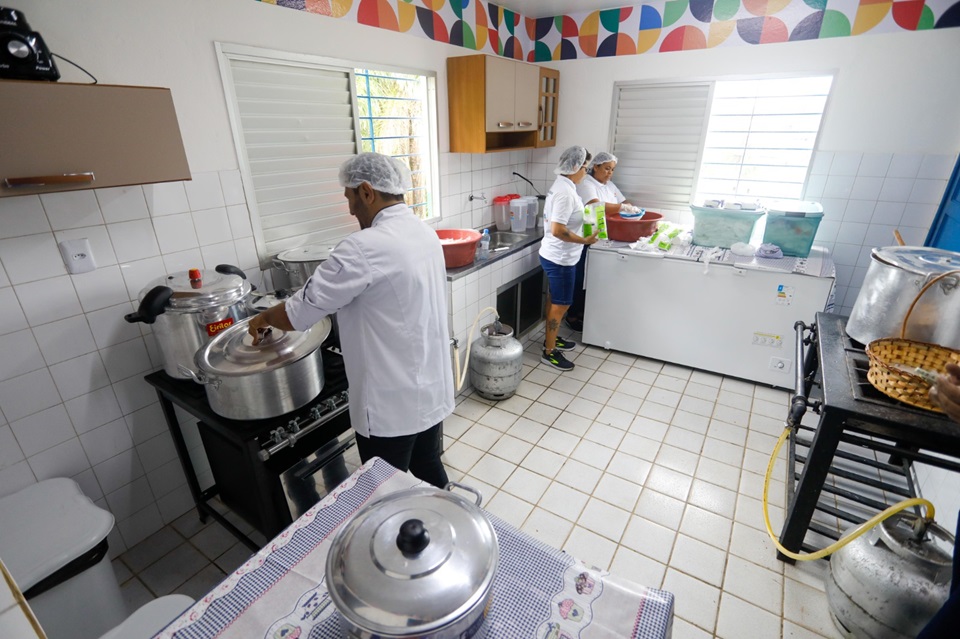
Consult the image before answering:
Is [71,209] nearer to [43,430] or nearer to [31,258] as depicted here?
[31,258]

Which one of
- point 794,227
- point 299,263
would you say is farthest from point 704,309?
point 299,263

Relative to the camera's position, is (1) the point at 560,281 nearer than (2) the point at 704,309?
No

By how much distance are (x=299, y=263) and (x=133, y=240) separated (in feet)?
1.97

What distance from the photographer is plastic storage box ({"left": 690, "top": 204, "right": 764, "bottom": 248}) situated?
9.98 ft

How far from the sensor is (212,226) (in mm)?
1949

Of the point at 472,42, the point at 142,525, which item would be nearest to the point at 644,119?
the point at 472,42

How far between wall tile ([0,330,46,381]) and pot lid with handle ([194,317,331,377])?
25.1 inches

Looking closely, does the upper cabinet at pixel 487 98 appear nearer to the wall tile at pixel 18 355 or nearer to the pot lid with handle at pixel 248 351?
the pot lid with handle at pixel 248 351

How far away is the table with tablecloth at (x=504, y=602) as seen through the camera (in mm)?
774

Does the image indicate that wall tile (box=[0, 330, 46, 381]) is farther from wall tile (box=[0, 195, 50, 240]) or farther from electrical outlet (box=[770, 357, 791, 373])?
electrical outlet (box=[770, 357, 791, 373])

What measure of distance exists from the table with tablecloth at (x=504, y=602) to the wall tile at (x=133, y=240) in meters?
1.38

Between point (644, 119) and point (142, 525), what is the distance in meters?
4.07

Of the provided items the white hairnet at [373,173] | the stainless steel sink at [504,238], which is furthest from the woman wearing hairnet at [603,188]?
the white hairnet at [373,173]

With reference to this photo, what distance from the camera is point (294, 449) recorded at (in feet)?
5.38
